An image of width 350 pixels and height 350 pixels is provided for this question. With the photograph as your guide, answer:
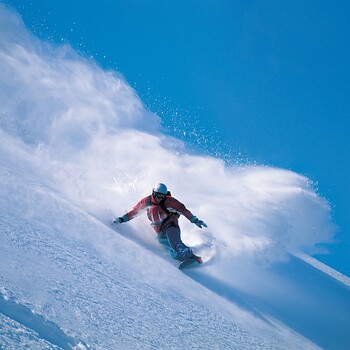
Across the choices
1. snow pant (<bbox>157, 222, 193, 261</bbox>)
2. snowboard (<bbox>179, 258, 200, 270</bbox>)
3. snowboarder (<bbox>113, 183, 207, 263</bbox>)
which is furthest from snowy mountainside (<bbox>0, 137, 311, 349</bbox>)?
snowboarder (<bbox>113, 183, 207, 263</bbox>)

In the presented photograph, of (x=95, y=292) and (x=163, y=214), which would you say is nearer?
(x=95, y=292)

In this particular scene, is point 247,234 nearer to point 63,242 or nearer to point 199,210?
point 199,210

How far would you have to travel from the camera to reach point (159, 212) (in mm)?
7570

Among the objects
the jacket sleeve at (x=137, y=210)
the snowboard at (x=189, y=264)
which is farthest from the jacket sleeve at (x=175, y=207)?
the snowboard at (x=189, y=264)

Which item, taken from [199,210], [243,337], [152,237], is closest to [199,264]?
[152,237]

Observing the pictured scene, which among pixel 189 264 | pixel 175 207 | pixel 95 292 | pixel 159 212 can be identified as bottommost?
pixel 95 292

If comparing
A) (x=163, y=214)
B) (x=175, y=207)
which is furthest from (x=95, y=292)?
(x=175, y=207)

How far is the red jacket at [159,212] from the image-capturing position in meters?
7.48

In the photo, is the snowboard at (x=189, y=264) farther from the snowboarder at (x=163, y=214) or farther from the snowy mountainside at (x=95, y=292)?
the snowy mountainside at (x=95, y=292)

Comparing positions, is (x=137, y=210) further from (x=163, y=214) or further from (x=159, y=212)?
(x=163, y=214)

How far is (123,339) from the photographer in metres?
2.65

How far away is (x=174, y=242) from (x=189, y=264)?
70cm

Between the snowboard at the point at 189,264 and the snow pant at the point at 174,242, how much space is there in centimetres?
13

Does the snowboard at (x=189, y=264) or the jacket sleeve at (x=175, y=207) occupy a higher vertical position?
the jacket sleeve at (x=175, y=207)
